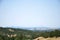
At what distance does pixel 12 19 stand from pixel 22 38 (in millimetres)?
359

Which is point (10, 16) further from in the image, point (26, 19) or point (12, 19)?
point (26, 19)

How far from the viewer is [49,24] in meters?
2.14

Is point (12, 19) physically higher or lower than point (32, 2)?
lower

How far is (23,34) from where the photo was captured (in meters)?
2.09

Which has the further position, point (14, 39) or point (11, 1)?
point (11, 1)

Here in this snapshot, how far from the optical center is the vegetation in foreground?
2068 millimetres

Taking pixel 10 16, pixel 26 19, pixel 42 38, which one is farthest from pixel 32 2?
pixel 42 38

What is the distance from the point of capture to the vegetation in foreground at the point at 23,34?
207 centimetres

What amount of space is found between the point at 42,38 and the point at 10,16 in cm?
63

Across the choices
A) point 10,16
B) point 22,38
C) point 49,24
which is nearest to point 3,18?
point 10,16

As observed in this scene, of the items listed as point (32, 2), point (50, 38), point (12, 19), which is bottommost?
point (50, 38)

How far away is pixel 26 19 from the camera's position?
85.4 inches

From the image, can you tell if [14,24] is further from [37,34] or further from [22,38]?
[37,34]

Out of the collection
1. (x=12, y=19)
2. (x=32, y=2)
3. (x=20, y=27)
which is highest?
(x=32, y=2)
